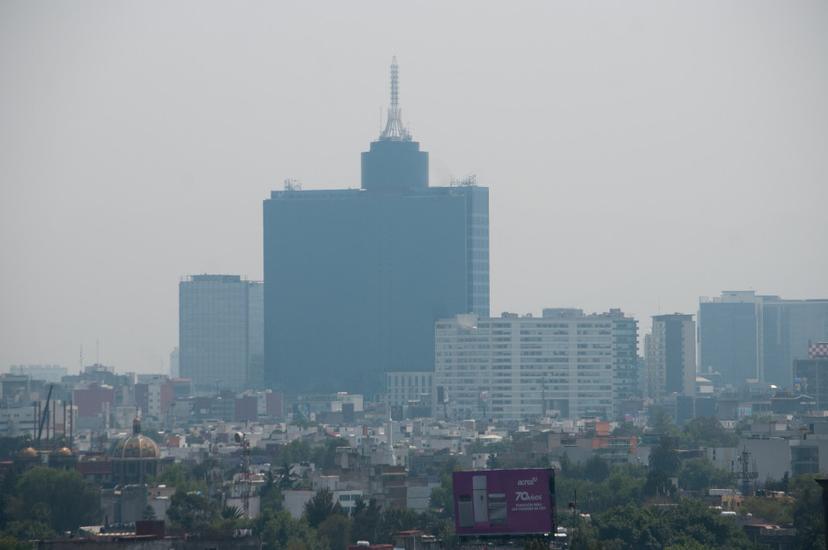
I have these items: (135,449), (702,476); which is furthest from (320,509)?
(702,476)

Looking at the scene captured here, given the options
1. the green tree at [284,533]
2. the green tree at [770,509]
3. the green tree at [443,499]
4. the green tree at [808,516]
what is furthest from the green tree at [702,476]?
the green tree at [284,533]

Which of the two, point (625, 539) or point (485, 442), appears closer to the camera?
point (625, 539)

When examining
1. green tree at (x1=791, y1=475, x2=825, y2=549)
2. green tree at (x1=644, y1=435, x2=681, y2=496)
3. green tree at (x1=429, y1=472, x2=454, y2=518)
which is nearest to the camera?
green tree at (x1=791, y1=475, x2=825, y2=549)

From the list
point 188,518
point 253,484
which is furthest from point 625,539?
point 253,484

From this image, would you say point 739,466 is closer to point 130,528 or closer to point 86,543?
point 130,528

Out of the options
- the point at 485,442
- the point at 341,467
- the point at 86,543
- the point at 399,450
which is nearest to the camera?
the point at 86,543

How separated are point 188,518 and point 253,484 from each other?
702 inches

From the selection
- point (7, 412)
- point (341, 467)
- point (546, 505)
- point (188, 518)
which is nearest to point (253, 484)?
point (341, 467)

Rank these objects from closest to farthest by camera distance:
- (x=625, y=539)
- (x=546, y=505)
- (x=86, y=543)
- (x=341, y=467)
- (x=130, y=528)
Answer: (x=546, y=505) < (x=86, y=543) < (x=625, y=539) < (x=130, y=528) < (x=341, y=467)

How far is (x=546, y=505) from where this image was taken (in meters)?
52.9

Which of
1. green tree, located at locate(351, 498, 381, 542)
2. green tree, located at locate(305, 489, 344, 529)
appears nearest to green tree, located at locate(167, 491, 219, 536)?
green tree, located at locate(305, 489, 344, 529)

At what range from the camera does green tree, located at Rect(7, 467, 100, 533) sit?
3597 inches

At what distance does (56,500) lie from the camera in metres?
96.6

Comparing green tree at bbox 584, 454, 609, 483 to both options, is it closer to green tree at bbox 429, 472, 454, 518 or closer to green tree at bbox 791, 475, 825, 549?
green tree at bbox 429, 472, 454, 518
